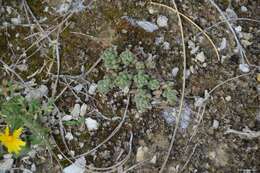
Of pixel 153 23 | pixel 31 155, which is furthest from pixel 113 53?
pixel 31 155

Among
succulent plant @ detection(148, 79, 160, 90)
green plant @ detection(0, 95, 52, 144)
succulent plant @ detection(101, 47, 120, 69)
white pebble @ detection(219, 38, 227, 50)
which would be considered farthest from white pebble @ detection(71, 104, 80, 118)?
white pebble @ detection(219, 38, 227, 50)

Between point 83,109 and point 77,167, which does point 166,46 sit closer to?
point 83,109

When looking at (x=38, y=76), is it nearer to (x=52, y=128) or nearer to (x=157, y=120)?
(x=52, y=128)

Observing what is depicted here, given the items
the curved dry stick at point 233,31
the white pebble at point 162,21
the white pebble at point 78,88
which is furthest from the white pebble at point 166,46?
the white pebble at point 78,88

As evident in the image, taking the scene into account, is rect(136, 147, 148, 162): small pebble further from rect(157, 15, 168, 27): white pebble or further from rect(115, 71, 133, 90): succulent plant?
rect(157, 15, 168, 27): white pebble

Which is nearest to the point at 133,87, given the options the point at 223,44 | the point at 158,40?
the point at 158,40

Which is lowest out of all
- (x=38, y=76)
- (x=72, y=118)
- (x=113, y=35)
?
(x=72, y=118)
